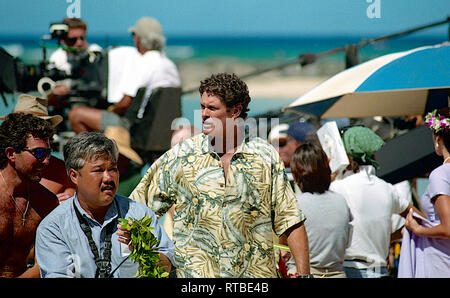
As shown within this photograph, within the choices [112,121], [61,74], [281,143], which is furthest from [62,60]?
[281,143]

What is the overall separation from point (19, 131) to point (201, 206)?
1.02m

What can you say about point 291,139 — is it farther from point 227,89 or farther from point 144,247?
point 144,247

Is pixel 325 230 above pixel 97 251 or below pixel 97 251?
below

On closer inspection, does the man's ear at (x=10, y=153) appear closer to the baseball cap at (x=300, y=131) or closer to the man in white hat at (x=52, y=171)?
the man in white hat at (x=52, y=171)

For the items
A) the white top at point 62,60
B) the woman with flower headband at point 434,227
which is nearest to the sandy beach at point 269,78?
the white top at point 62,60

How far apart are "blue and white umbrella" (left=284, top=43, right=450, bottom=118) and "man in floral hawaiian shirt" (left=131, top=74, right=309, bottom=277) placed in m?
1.61

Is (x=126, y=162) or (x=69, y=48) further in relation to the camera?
(x=69, y=48)

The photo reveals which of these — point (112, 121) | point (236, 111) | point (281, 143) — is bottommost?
point (281, 143)

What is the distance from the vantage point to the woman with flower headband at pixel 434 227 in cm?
369

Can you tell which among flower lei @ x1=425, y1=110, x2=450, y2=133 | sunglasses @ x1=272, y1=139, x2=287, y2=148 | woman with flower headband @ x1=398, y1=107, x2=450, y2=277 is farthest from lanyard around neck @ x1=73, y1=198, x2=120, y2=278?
sunglasses @ x1=272, y1=139, x2=287, y2=148

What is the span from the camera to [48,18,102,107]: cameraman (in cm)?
612

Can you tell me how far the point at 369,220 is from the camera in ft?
14.6
